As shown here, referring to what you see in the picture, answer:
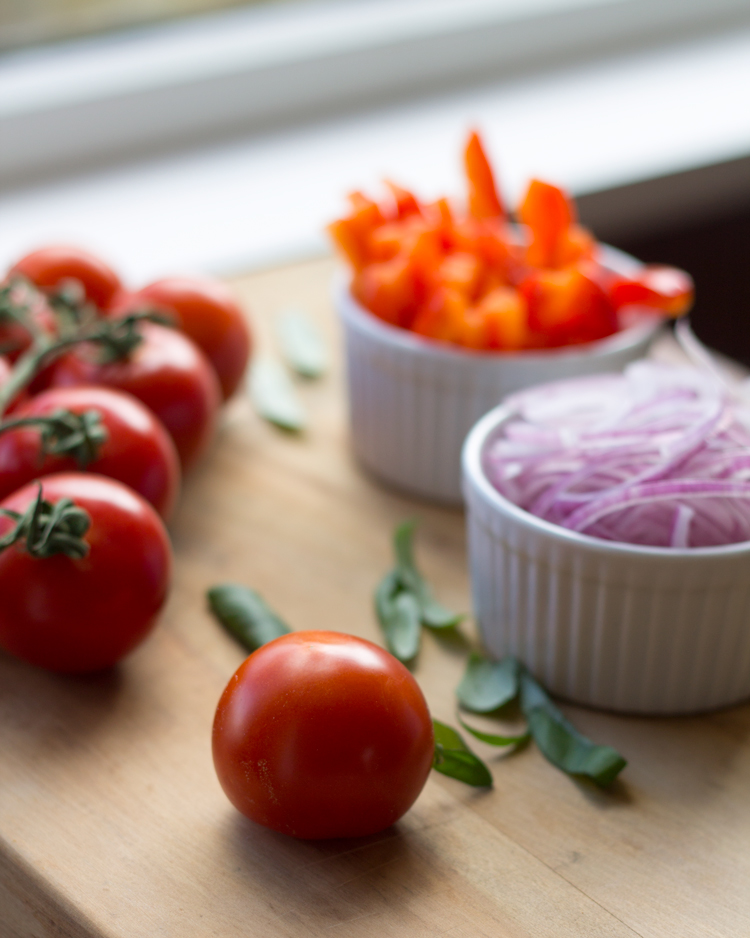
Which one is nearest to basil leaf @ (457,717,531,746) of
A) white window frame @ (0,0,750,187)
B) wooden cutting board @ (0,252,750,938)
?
wooden cutting board @ (0,252,750,938)

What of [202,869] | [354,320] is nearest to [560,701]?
[202,869]

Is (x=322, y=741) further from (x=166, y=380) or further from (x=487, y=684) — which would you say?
(x=166, y=380)

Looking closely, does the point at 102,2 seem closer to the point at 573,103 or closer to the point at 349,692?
the point at 573,103

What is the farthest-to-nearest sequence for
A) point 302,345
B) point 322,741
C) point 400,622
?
point 302,345 → point 400,622 → point 322,741

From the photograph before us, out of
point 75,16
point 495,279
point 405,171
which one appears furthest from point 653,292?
point 75,16

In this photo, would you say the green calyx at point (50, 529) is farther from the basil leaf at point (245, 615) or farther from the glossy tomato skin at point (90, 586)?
the basil leaf at point (245, 615)

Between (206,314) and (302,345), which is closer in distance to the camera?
(206,314)

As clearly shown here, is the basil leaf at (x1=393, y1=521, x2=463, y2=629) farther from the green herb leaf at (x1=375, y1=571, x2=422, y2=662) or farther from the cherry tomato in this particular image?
the cherry tomato
